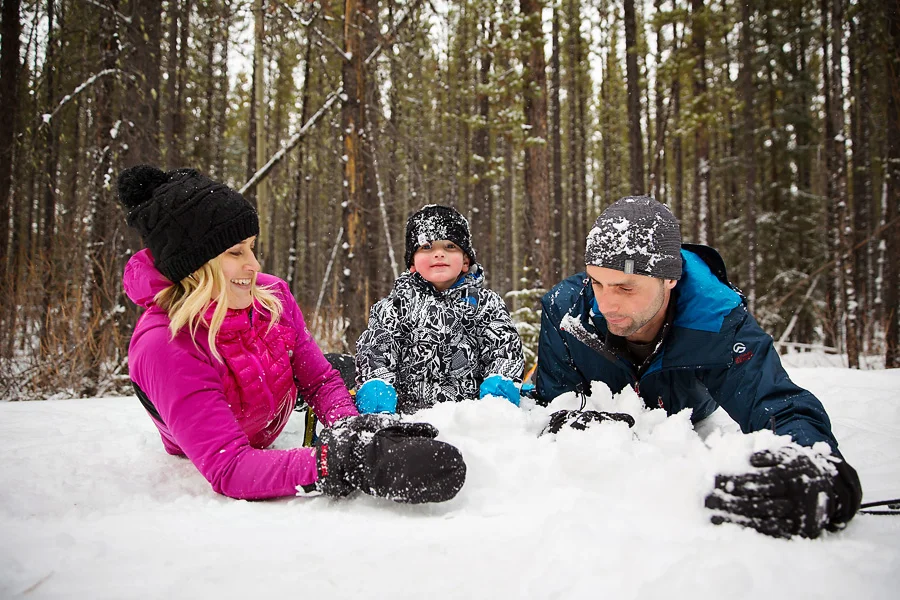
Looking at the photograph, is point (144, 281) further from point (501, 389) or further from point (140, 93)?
point (140, 93)

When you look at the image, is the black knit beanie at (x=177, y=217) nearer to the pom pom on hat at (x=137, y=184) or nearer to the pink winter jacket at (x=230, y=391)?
the pom pom on hat at (x=137, y=184)

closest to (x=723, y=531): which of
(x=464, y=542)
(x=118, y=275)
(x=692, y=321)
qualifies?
(x=464, y=542)

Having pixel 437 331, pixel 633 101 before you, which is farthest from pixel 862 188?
pixel 437 331

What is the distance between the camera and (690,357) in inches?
78.6

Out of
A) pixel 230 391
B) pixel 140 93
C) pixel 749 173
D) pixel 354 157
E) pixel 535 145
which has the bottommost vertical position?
pixel 230 391

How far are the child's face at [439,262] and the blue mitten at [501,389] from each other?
0.76 metres

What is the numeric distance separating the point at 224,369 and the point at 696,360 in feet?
6.05

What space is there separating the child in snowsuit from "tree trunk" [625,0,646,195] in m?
8.09

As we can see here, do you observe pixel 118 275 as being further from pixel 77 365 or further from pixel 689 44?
pixel 689 44

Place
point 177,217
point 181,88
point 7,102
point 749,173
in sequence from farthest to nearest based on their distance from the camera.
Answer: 1. point 181,88
2. point 749,173
3. point 7,102
4. point 177,217

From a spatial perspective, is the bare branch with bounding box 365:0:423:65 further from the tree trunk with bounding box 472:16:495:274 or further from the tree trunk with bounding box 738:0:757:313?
the tree trunk with bounding box 738:0:757:313

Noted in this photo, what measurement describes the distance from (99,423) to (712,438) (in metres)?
3.05

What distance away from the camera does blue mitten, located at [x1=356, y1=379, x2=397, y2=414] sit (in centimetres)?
246

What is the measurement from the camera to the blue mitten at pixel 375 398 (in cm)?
246
